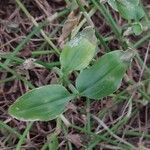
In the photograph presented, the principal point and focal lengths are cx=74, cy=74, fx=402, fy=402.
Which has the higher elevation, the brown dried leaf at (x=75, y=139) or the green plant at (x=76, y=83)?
the green plant at (x=76, y=83)

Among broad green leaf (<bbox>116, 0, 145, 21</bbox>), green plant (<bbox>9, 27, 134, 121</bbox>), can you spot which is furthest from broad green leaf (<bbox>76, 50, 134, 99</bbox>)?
broad green leaf (<bbox>116, 0, 145, 21</bbox>)

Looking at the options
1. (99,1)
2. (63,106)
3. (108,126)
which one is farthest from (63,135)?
(99,1)

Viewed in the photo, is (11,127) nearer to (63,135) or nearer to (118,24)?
(63,135)

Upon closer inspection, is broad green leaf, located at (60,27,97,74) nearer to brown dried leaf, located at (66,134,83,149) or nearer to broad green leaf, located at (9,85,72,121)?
broad green leaf, located at (9,85,72,121)

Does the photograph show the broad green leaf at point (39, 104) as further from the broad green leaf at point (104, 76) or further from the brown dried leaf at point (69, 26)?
the brown dried leaf at point (69, 26)

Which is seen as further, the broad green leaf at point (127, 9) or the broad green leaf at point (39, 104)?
the broad green leaf at point (127, 9)

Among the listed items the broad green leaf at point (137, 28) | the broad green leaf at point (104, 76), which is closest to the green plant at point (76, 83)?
the broad green leaf at point (104, 76)

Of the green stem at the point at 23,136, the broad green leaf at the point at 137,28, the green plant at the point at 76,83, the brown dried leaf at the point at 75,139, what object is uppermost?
the green plant at the point at 76,83
